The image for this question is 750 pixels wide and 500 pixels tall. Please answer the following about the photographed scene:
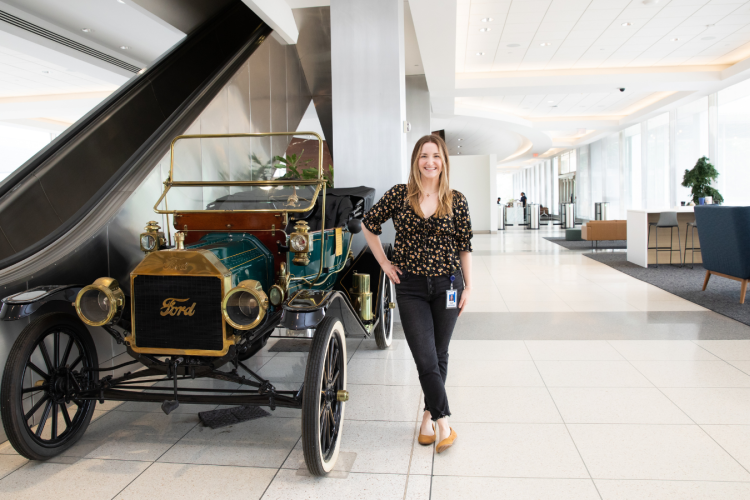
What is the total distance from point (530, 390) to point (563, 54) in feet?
28.7

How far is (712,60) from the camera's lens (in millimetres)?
10500

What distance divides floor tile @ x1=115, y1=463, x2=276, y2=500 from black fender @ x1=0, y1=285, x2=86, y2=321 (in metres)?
0.85

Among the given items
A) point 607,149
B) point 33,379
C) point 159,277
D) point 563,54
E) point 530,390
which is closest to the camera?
point 159,277

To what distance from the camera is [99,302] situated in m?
2.35

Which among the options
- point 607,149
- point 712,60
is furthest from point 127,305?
point 607,149

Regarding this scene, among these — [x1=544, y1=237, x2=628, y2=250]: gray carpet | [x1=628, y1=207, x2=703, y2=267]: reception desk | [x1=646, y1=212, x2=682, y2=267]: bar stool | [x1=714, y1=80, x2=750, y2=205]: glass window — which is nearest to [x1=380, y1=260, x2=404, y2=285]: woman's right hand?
[x1=628, y1=207, x2=703, y2=267]: reception desk

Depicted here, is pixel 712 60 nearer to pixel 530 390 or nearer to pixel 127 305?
pixel 530 390

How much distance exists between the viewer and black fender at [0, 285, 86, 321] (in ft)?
7.18

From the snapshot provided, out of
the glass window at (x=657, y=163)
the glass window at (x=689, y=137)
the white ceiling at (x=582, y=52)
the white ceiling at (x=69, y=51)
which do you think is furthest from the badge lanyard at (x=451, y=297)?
the glass window at (x=657, y=163)

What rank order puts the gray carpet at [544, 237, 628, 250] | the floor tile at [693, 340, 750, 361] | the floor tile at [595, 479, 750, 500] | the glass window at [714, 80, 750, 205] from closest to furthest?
the floor tile at [595, 479, 750, 500] < the floor tile at [693, 340, 750, 361] < the glass window at [714, 80, 750, 205] < the gray carpet at [544, 237, 628, 250]

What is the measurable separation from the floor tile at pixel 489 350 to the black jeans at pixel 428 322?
139 centimetres

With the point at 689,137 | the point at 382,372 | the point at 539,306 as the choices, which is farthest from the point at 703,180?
the point at 382,372

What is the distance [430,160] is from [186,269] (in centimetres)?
121

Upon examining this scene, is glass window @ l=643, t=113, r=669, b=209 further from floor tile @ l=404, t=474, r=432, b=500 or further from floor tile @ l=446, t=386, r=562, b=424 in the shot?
floor tile @ l=404, t=474, r=432, b=500
